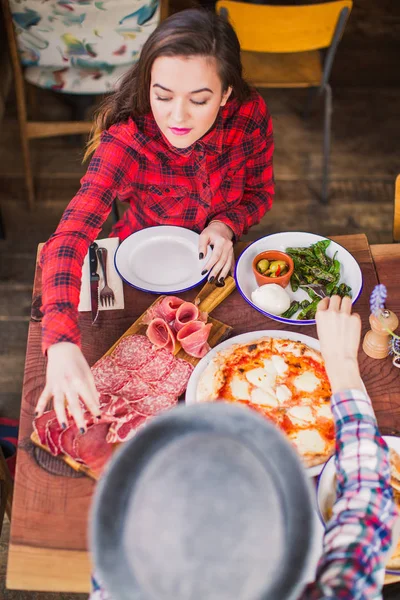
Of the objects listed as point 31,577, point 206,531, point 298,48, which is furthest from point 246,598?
point 298,48

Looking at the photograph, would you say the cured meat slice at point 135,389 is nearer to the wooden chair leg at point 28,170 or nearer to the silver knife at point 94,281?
the silver knife at point 94,281

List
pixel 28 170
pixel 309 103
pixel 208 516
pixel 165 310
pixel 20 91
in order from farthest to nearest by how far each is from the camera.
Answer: pixel 309 103
pixel 28 170
pixel 20 91
pixel 165 310
pixel 208 516

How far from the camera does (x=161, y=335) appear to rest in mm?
1525

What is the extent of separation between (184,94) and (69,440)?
2.96 feet

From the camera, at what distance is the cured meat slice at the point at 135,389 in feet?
4.65

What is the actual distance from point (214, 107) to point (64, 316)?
2.24 ft

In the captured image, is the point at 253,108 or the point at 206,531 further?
the point at 253,108

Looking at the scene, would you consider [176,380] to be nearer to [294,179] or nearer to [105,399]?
[105,399]

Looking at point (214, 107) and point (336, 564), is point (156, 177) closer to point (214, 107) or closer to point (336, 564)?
point (214, 107)

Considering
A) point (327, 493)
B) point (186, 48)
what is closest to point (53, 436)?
point (327, 493)

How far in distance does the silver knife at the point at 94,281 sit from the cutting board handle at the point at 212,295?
0.89ft

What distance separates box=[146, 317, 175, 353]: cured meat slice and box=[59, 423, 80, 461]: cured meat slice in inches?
11.9

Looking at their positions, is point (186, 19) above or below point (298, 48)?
above

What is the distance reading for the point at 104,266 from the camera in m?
1.69
